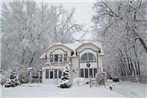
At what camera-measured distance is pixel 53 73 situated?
67.8 ft

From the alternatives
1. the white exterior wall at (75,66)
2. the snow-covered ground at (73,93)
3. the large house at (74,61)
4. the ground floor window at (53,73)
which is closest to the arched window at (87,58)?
the large house at (74,61)

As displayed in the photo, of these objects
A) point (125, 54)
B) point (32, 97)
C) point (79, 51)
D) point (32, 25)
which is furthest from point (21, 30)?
point (32, 97)

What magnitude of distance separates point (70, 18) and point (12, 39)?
13.3 m

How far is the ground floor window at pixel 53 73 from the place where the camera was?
2048 centimetres

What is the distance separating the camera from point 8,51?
22.0 meters

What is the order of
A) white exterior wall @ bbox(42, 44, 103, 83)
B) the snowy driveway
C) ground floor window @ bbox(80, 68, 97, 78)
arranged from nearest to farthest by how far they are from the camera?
the snowy driveway < ground floor window @ bbox(80, 68, 97, 78) < white exterior wall @ bbox(42, 44, 103, 83)

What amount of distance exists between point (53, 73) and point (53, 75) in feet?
0.77

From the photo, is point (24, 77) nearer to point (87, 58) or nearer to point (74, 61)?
point (74, 61)

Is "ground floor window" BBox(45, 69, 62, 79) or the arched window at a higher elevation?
the arched window

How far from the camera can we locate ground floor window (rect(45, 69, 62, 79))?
20.5 metres

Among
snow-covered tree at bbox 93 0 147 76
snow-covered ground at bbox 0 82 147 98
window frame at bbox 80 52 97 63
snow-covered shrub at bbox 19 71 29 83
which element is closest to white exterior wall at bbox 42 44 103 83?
window frame at bbox 80 52 97 63

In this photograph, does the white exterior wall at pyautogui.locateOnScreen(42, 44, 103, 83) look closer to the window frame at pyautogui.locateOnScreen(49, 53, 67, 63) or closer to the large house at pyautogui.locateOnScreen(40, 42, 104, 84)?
the large house at pyautogui.locateOnScreen(40, 42, 104, 84)

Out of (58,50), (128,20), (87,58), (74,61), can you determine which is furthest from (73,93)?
(58,50)

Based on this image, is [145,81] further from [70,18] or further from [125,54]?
[70,18]
